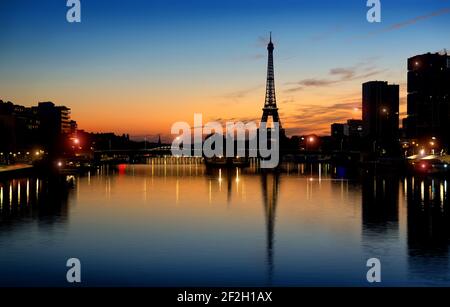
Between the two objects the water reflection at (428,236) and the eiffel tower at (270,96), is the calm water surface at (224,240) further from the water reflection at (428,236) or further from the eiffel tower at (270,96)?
the eiffel tower at (270,96)

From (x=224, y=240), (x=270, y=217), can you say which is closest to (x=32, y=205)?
Result: (x=270, y=217)

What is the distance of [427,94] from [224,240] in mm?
162406

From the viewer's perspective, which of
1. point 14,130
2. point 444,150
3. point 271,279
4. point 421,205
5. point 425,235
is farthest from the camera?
point 444,150

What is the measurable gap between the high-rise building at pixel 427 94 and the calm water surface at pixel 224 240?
12583cm

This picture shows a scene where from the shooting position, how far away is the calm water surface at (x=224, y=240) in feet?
67.6

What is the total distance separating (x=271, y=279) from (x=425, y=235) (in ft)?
41.3

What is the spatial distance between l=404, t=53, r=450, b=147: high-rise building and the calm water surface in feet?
413

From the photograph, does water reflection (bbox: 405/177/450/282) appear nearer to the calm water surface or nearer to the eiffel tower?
the calm water surface

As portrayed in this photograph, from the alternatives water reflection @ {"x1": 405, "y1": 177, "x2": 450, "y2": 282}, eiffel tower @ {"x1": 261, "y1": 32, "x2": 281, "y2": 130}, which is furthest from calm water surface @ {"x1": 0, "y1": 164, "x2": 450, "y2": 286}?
eiffel tower @ {"x1": 261, "y1": 32, "x2": 281, "y2": 130}

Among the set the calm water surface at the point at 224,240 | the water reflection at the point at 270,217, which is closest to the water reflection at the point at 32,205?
the calm water surface at the point at 224,240

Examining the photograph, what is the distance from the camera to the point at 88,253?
25.4 meters

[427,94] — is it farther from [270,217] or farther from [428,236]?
[428,236]

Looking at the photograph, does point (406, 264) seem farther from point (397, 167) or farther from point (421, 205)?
point (397, 167)
